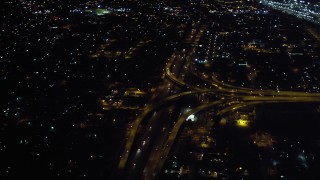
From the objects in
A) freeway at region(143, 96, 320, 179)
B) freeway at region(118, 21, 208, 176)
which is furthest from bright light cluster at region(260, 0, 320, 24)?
freeway at region(143, 96, 320, 179)

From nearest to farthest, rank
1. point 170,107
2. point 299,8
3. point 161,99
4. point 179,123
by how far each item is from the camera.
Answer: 1. point 179,123
2. point 170,107
3. point 161,99
4. point 299,8

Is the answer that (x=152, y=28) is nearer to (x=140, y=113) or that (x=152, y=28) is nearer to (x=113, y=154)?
(x=140, y=113)

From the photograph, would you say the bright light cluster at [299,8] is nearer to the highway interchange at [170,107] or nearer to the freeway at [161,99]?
the freeway at [161,99]

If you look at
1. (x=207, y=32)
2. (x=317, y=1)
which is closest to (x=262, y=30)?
(x=207, y=32)

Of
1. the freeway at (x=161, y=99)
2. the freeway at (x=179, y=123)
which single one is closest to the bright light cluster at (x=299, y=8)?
the freeway at (x=161, y=99)

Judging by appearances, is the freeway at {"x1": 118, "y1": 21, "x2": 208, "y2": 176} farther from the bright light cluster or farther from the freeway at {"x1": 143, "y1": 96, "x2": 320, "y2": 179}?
the bright light cluster

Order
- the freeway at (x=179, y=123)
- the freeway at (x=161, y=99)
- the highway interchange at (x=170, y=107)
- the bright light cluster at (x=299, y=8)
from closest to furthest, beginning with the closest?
the freeway at (x=179, y=123) < the highway interchange at (x=170, y=107) < the freeway at (x=161, y=99) < the bright light cluster at (x=299, y=8)

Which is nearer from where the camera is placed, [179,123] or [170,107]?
[179,123]

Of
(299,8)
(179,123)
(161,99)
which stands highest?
(179,123)

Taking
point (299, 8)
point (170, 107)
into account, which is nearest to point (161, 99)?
point (170, 107)

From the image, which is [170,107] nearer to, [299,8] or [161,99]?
[161,99]

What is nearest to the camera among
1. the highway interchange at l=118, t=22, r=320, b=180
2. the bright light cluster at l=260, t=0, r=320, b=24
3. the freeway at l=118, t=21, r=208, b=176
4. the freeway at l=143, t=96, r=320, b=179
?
the freeway at l=143, t=96, r=320, b=179
